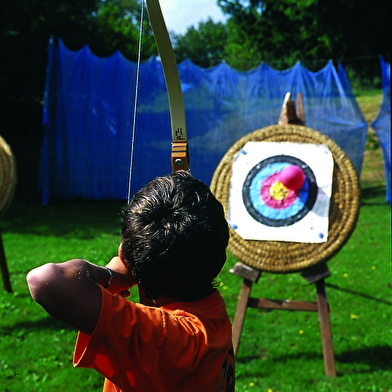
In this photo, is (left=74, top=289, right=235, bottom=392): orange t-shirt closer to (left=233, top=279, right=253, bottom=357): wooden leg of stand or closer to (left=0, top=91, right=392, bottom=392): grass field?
(left=0, top=91, right=392, bottom=392): grass field

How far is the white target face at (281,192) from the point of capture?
2.46m

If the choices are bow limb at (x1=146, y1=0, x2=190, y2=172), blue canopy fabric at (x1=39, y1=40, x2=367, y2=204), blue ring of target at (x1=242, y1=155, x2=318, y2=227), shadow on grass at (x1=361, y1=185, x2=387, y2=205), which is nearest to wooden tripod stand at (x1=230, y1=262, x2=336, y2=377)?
blue ring of target at (x1=242, y1=155, x2=318, y2=227)

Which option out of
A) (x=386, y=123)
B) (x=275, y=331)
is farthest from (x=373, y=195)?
(x=275, y=331)

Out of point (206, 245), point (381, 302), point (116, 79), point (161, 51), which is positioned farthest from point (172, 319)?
point (116, 79)

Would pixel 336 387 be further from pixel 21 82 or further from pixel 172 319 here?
pixel 21 82

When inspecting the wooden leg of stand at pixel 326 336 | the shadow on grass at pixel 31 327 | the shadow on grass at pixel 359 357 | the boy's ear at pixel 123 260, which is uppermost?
the boy's ear at pixel 123 260

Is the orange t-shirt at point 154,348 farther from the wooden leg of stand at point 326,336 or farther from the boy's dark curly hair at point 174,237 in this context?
the wooden leg of stand at point 326,336

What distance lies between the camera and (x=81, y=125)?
20.9 feet

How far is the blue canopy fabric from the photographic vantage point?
6258 mm

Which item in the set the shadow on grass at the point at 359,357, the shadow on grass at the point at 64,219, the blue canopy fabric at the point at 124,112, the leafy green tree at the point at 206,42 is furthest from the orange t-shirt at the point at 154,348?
the leafy green tree at the point at 206,42

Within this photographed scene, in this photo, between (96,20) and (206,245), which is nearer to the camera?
(206,245)

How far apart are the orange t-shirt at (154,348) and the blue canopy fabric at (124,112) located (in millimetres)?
5265

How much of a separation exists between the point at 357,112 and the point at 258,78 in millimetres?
1431

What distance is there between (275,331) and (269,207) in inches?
34.3
